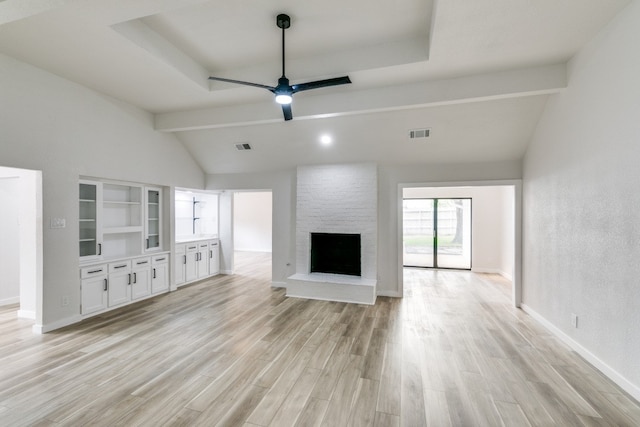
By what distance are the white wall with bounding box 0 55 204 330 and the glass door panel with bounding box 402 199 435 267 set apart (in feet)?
22.1

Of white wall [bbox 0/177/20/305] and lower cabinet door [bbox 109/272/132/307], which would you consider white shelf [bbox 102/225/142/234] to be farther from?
white wall [bbox 0/177/20/305]

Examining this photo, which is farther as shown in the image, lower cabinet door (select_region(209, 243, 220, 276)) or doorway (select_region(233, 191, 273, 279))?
doorway (select_region(233, 191, 273, 279))

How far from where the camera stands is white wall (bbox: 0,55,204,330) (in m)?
3.38

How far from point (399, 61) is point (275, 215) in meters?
3.89

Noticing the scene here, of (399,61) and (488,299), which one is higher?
(399,61)

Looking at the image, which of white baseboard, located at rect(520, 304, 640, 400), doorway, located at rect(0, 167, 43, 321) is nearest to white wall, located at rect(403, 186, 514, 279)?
white baseboard, located at rect(520, 304, 640, 400)

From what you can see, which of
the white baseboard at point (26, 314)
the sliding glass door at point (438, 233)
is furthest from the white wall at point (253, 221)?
the white baseboard at point (26, 314)

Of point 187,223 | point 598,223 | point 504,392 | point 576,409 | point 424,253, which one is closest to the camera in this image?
point 576,409

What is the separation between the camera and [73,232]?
4.04 m

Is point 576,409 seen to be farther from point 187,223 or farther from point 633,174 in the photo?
point 187,223

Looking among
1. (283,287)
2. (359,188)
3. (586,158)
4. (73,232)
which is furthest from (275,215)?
(586,158)

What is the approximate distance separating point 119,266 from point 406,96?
5056 mm

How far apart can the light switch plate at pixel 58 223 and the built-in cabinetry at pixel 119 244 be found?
441 millimetres

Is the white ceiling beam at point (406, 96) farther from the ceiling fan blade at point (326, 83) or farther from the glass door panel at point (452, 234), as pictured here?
the glass door panel at point (452, 234)
